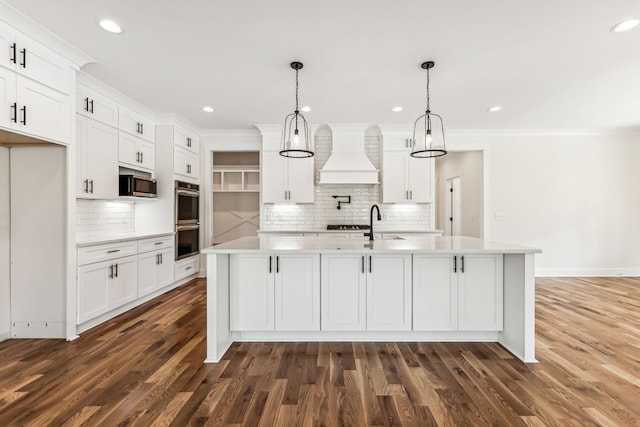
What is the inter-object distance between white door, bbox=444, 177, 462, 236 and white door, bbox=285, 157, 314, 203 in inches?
157

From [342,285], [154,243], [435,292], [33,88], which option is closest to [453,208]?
[435,292]

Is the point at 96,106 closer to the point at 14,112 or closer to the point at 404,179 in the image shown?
the point at 14,112

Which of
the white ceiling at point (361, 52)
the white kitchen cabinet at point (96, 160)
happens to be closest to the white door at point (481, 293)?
the white ceiling at point (361, 52)

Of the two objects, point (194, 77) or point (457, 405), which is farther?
point (194, 77)

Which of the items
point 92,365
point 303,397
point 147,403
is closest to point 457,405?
point 303,397

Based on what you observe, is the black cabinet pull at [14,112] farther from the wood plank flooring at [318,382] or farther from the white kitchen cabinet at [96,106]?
the wood plank flooring at [318,382]

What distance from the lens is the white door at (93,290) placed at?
3.14 meters

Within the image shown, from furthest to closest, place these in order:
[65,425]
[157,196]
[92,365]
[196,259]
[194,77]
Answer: [196,259] → [157,196] → [194,77] → [92,365] → [65,425]

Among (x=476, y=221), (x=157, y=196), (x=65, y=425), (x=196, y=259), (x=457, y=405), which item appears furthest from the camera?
(x=476, y=221)

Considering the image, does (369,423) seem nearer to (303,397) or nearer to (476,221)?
(303,397)

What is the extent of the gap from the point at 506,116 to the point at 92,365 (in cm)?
610

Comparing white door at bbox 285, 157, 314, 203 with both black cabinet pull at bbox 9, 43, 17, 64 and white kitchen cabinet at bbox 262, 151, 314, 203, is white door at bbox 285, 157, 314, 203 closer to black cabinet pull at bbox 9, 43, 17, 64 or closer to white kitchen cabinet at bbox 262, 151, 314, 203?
white kitchen cabinet at bbox 262, 151, 314, 203

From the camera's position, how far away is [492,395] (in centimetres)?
208

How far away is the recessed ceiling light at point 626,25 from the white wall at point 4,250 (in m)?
5.50
